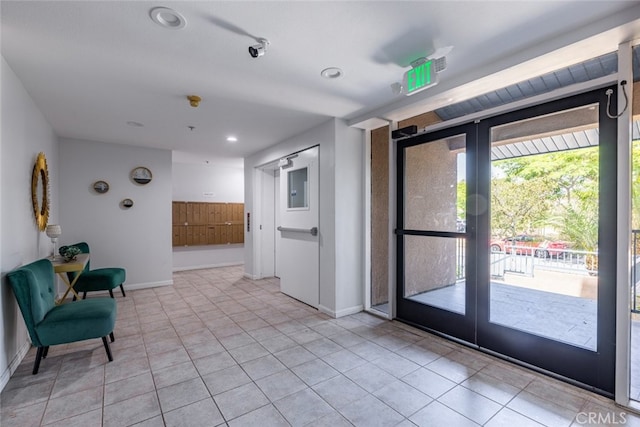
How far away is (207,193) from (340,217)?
14.7ft

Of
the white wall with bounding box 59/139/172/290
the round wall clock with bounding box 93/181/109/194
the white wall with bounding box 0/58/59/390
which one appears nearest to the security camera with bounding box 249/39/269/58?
the white wall with bounding box 0/58/59/390

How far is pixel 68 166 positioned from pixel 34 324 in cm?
332

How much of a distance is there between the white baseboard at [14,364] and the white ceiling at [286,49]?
238 centimetres

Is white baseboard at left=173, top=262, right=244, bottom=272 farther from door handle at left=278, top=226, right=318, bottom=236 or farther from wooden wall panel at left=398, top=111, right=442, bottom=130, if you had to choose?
wooden wall panel at left=398, top=111, right=442, bottom=130

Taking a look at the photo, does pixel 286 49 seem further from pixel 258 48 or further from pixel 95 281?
pixel 95 281

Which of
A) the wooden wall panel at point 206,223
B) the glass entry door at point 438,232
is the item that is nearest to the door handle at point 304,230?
the glass entry door at point 438,232

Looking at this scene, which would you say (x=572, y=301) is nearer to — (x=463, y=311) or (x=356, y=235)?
(x=463, y=311)

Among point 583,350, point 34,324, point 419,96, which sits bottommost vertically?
point 583,350

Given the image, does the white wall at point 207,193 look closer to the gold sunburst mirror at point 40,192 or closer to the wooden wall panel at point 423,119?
the gold sunburst mirror at point 40,192

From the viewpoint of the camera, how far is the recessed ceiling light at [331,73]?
2447 millimetres

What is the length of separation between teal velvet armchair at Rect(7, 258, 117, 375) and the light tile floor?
0.96 ft

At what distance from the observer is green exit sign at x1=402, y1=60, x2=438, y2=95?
6.84 feet

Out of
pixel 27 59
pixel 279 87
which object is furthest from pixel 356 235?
pixel 27 59

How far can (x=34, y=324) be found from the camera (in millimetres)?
2279
